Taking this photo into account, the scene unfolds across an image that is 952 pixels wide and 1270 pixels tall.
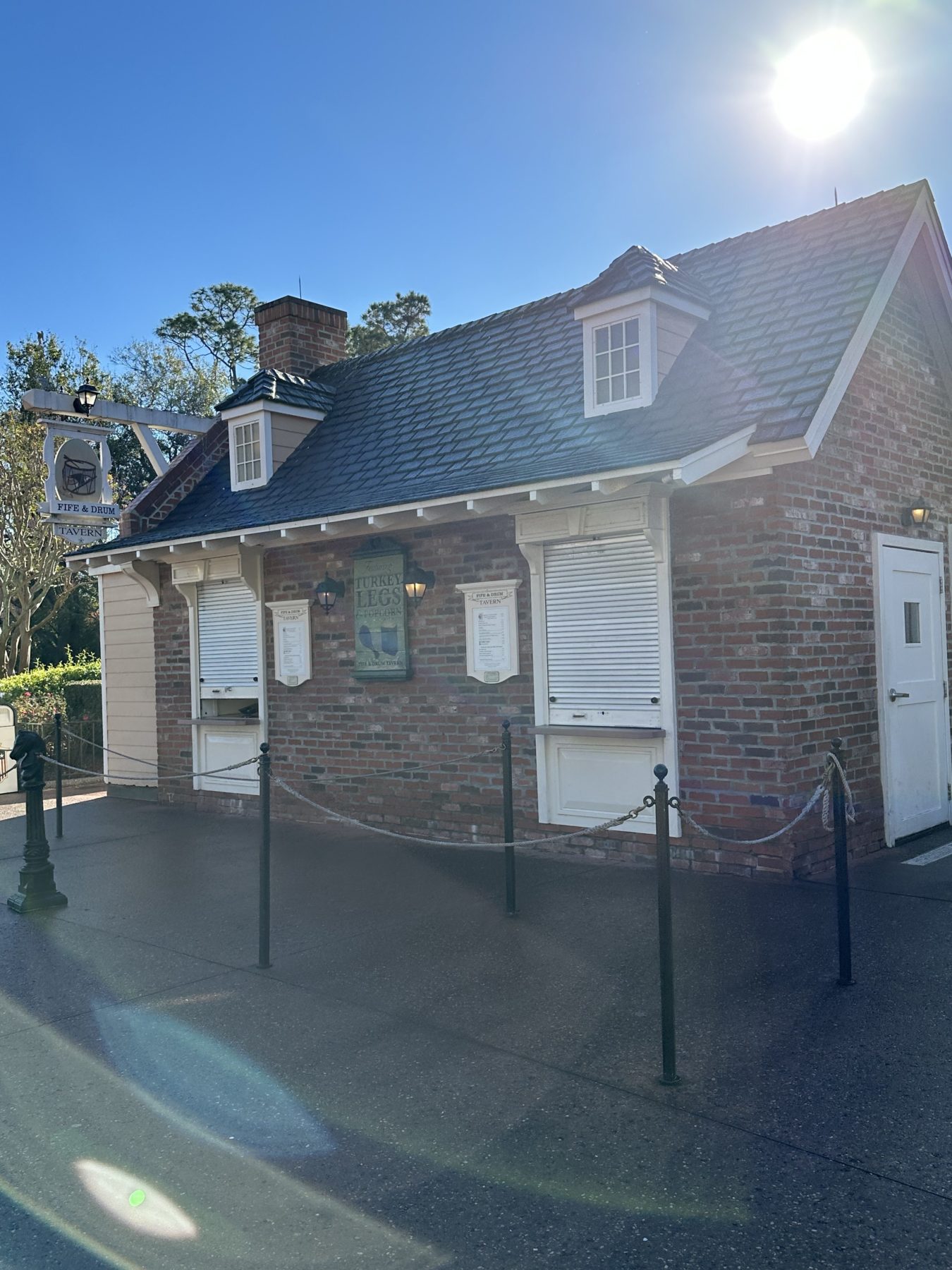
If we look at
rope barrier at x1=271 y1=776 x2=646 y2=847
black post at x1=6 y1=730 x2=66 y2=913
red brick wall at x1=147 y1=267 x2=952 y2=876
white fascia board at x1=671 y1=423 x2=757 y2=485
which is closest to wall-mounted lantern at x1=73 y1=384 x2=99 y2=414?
red brick wall at x1=147 y1=267 x2=952 y2=876

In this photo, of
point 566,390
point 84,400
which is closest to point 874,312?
point 566,390

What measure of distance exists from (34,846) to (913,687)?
23.6 ft

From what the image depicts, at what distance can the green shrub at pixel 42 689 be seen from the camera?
1877cm

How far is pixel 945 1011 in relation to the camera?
191 inches

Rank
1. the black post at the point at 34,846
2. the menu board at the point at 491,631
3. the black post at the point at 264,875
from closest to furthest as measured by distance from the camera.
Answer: the black post at the point at 264,875
the black post at the point at 34,846
the menu board at the point at 491,631

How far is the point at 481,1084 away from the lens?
423cm

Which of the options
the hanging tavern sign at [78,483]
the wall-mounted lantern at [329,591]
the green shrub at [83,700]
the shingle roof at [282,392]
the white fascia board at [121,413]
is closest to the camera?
the wall-mounted lantern at [329,591]

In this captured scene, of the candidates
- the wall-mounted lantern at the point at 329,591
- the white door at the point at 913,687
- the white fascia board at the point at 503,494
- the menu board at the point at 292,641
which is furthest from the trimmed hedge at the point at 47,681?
the white door at the point at 913,687

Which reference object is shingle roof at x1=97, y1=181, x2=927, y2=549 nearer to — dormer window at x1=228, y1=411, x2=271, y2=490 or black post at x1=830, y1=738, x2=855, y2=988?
dormer window at x1=228, y1=411, x2=271, y2=490

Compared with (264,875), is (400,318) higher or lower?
higher

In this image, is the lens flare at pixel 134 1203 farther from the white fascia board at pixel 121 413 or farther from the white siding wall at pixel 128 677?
the white fascia board at pixel 121 413

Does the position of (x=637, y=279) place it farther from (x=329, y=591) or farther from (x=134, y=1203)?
(x=134, y=1203)

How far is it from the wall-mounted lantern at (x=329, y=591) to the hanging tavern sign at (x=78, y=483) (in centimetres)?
452

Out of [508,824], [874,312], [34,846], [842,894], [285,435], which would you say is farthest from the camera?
[285,435]
